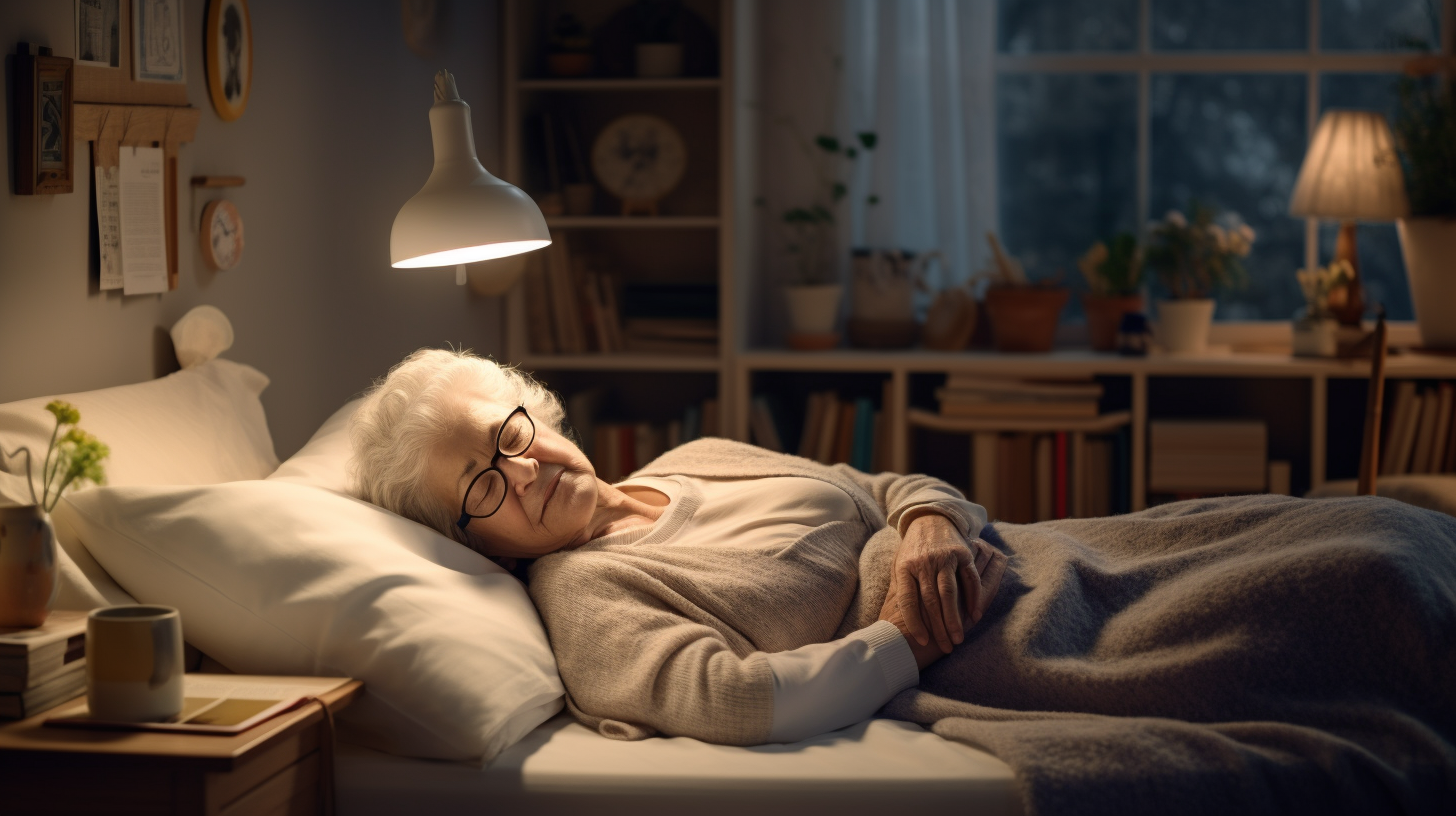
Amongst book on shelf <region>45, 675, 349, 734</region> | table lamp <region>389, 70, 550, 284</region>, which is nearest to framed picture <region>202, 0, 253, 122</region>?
table lamp <region>389, 70, 550, 284</region>

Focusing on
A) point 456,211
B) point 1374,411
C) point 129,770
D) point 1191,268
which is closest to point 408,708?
point 129,770

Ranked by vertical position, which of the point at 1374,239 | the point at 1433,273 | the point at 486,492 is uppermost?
the point at 1374,239

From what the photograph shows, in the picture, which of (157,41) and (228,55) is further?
(228,55)

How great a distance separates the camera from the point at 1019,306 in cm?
331

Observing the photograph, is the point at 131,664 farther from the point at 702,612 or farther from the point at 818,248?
the point at 818,248

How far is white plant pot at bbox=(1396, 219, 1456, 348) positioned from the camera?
3160 millimetres

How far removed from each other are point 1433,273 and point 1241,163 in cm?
68

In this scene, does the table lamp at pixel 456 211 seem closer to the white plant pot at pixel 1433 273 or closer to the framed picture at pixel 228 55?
the framed picture at pixel 228 55

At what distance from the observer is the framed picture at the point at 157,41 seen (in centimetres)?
165

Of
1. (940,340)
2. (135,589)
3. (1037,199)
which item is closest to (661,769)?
(135,589)

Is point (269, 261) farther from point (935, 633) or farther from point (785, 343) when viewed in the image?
point (785, 343)

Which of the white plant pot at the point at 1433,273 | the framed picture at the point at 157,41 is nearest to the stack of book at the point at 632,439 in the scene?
the framed picture at the point at 157,41

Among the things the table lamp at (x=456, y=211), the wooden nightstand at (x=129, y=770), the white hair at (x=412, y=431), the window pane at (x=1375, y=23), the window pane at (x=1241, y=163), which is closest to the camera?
the wooden nightstand at (x=129, y=770)

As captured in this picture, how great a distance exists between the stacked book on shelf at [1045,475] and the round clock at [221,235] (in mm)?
1941
